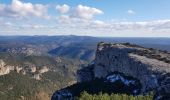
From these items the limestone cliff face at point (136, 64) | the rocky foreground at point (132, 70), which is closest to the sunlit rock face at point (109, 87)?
the rocky foreground at point (132, 70)

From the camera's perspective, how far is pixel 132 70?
14512 centimetres

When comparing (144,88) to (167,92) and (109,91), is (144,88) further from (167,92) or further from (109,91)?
(167,92)

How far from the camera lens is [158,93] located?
9750 cm

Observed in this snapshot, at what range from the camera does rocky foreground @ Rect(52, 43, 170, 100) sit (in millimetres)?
115250

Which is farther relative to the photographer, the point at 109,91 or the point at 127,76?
the point at 127,76

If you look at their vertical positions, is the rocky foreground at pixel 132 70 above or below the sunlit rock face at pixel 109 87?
above

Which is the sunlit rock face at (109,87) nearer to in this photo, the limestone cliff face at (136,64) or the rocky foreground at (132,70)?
the rocky foreground at (132,70)

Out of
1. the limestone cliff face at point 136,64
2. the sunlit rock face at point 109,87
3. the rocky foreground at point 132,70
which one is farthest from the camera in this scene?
the sunlit rock face at point 109,87

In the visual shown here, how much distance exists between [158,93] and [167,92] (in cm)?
346

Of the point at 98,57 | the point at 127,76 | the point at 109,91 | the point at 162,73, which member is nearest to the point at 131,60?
the point at 127,76

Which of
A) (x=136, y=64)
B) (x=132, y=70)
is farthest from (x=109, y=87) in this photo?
(x=136, y=64)

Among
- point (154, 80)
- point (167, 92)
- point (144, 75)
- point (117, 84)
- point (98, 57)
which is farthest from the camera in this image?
point (98, 57)

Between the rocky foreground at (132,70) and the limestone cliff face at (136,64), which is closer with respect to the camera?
the rocky foreground at (132,70)

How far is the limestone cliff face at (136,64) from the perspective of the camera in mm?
120375
